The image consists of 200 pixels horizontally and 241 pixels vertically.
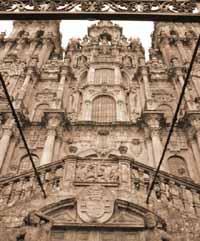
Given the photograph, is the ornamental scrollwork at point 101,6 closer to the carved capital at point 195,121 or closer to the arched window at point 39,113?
the carved capital at point 195,121

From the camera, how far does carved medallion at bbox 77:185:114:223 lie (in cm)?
773

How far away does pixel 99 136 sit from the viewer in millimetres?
18047

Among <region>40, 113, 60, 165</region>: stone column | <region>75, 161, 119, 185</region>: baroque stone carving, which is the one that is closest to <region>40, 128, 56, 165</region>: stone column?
<region>40, 113, 60, 165</region>: stone column

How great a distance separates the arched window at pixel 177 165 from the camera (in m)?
16.1

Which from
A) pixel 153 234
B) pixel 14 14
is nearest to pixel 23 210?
pixel 153 234

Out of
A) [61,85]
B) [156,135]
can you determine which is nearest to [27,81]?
[61,85]

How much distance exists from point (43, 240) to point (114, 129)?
1150cm

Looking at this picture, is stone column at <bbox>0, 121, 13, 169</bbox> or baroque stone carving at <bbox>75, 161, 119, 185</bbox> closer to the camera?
baroque stone carving at <bbox>75, 161, 119, 185</bbox>

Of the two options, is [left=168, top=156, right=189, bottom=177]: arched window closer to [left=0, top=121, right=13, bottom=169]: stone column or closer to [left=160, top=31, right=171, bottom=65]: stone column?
[left=0, top=121, right=13, bottom=169]: stone column

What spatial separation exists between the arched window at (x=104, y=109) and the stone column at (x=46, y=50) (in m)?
6.90

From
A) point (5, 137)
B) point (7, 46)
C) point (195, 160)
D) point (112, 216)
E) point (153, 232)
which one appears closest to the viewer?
point (153, 232)

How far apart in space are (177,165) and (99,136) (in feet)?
16.5

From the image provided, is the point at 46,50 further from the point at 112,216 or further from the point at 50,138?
the point at 112,216

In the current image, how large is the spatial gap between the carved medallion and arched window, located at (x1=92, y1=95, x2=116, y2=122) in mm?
11211
